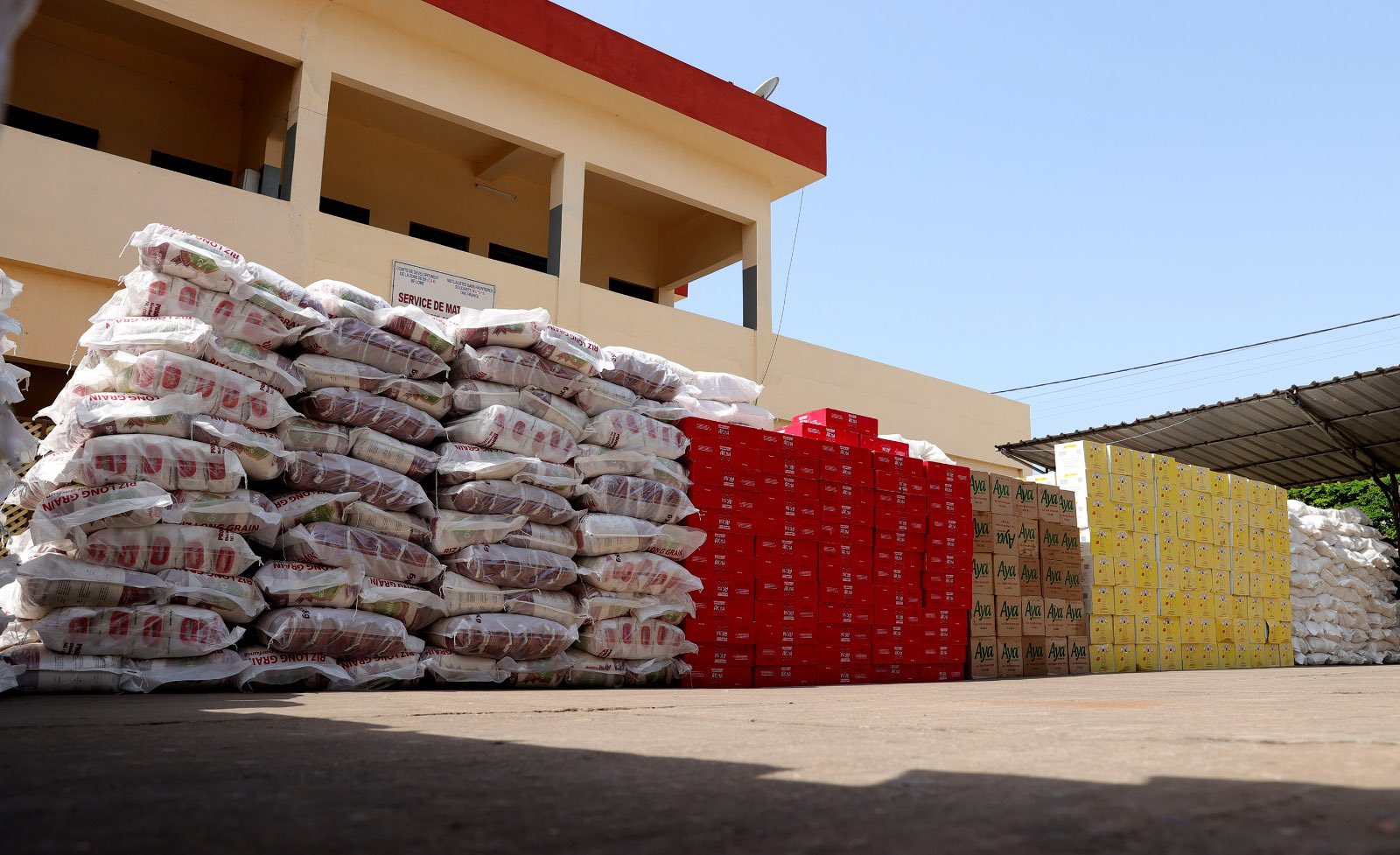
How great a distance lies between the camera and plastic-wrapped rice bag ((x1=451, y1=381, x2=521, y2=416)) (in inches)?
239

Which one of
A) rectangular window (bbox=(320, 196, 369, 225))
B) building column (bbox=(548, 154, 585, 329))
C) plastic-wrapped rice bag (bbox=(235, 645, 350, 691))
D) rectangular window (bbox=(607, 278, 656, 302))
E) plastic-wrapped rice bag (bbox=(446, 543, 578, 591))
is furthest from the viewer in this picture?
rectangular window (bbox=(607, 278, 656, 302))

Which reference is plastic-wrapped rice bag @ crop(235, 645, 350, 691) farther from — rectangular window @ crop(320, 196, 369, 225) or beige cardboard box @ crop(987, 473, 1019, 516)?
rectangular window @ crop(320, 196, 369, 225)

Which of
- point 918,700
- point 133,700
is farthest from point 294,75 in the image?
point 918,700

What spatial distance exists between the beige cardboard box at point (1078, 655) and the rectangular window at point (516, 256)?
795cm

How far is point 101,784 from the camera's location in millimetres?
1562

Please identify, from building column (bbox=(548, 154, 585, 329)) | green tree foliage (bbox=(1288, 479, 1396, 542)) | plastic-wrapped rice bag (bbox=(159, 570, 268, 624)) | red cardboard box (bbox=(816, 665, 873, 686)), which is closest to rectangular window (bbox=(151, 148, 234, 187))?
building column (bbox=(548, 154, 585, 329))

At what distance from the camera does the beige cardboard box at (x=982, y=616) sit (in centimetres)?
881

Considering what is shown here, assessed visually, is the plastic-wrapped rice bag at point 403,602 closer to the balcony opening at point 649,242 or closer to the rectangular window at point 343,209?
the rectangular window at point 343,209

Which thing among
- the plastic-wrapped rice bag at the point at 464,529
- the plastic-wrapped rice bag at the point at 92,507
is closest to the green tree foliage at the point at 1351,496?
Answer: the plastic-wrapped rice bag at the point at 464,529

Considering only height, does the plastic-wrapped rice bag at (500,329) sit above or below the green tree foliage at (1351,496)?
below

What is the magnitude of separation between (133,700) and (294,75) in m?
7.17

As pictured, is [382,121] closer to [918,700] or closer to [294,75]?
[294,75]

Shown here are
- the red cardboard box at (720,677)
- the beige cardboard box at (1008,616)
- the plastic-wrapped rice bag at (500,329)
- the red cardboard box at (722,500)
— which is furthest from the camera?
the beige cardboard box at (1008,616)

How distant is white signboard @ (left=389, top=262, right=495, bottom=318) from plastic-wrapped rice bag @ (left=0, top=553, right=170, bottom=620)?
4.84 meters
